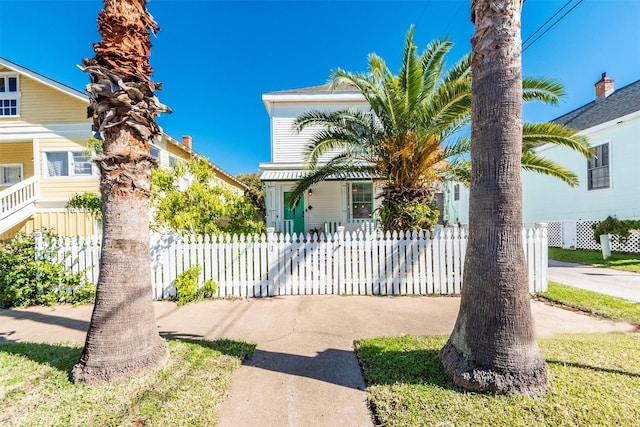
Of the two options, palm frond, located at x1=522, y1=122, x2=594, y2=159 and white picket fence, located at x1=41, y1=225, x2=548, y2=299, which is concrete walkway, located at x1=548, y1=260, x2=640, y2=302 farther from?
palm frond, located at x1=522, y1=122, x2=594, y2=159

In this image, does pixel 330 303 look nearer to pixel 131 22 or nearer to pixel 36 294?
pixel 131 22

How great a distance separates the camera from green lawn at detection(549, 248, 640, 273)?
8759 millimetres

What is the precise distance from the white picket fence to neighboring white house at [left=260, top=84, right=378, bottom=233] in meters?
6.37

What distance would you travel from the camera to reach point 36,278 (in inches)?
220

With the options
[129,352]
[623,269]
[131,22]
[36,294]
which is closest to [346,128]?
[131,22]

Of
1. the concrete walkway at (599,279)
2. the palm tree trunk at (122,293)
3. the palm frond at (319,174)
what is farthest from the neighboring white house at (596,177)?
the palm tree trunk at (122,293)

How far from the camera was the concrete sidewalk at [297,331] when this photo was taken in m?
2.56

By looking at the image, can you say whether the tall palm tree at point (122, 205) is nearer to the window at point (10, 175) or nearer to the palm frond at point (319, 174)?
the palm frond at point (319, 174)

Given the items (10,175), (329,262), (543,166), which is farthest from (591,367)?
(10,175)

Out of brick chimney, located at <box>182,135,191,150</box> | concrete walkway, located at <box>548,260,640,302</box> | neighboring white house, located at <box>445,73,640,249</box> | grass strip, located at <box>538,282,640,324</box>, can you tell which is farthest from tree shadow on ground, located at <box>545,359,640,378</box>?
brick chimney, located at <box>182,135,191,150</box>

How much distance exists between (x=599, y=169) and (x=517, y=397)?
592 inches

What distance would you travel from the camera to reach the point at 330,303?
18.5 ft

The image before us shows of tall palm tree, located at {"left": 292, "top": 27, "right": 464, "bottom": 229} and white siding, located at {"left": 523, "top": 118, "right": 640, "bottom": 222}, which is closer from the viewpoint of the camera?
tall palm tree, located at {"left": 292, "top": 27, "right": 464, "bottom": 229}

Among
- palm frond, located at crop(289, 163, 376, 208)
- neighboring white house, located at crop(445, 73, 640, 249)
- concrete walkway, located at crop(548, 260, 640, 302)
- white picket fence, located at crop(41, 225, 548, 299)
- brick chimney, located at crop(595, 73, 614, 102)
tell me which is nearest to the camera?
white picket fence, located at crop(41, 225, 548, 299)
